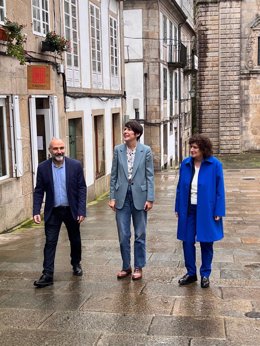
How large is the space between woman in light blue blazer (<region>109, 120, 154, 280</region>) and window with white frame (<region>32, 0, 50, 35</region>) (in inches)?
220

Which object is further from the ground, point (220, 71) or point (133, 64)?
point (220, 71)

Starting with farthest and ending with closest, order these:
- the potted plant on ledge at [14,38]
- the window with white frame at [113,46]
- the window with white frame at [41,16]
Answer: the window with white frame at [113,46]
the window with white frame at [41,16]
the potted plant on ledge at [14,38]

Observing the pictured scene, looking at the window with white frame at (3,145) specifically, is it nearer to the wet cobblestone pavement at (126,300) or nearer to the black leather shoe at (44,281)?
the wet cobblestone pavement at (126,300)

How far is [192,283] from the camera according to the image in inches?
222

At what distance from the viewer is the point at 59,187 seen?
→ 582 centimetres

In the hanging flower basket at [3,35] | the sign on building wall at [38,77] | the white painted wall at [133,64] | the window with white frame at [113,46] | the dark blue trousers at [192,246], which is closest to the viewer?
the dark blue trousers at [192,246]

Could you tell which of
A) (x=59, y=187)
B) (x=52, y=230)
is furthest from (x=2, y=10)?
(x=52, y=230)

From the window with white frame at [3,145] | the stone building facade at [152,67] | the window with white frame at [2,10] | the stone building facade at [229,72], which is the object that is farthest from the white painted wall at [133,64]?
the window with white frame at [2,10]

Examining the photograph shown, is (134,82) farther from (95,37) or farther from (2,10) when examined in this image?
(2,10)

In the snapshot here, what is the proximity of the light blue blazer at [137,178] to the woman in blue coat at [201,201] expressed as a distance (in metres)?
0.37

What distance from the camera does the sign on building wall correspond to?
1014 cm

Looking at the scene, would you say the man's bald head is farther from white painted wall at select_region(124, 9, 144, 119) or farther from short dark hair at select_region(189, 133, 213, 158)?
white painted wall at select_region(124, 9, 144, 119)

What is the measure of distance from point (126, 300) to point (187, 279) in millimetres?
814

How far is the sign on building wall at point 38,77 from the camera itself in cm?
→ 1014
